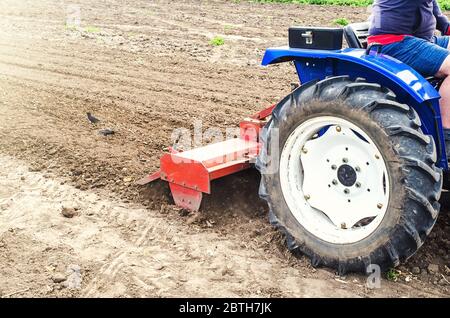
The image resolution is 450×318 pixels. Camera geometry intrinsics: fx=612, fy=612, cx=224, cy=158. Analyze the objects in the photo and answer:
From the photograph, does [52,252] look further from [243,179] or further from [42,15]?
[42,15]

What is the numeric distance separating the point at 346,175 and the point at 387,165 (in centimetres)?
39

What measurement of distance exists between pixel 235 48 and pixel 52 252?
6734 millimetres

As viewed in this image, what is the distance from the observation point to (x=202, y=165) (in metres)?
4.03

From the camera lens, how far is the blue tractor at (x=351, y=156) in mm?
3086

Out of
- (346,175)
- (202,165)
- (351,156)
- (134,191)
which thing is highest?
(351,156)

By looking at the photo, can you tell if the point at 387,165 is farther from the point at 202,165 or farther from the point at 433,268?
the point at 202,165

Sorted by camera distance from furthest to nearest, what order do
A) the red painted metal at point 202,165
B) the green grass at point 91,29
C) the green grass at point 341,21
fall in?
1. the green grass at point 341,21
2. the green grass at point 91,29
3. the red painted metal at point 202,165

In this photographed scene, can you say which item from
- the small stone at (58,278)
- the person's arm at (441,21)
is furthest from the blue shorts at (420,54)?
the small stone at (58,278)

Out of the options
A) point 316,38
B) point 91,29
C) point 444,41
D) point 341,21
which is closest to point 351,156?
point 316,38

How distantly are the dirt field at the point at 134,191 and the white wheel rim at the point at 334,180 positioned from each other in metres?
0.27

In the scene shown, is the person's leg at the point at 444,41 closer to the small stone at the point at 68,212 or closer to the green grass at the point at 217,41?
the small stone at the point at 68,212

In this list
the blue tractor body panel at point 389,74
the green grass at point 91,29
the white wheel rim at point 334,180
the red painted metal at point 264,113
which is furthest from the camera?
the green grass at point 91,29

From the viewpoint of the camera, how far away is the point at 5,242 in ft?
13.0

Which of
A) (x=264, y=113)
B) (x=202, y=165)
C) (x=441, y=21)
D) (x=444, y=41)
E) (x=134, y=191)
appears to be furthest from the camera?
(x=134, y=191)
